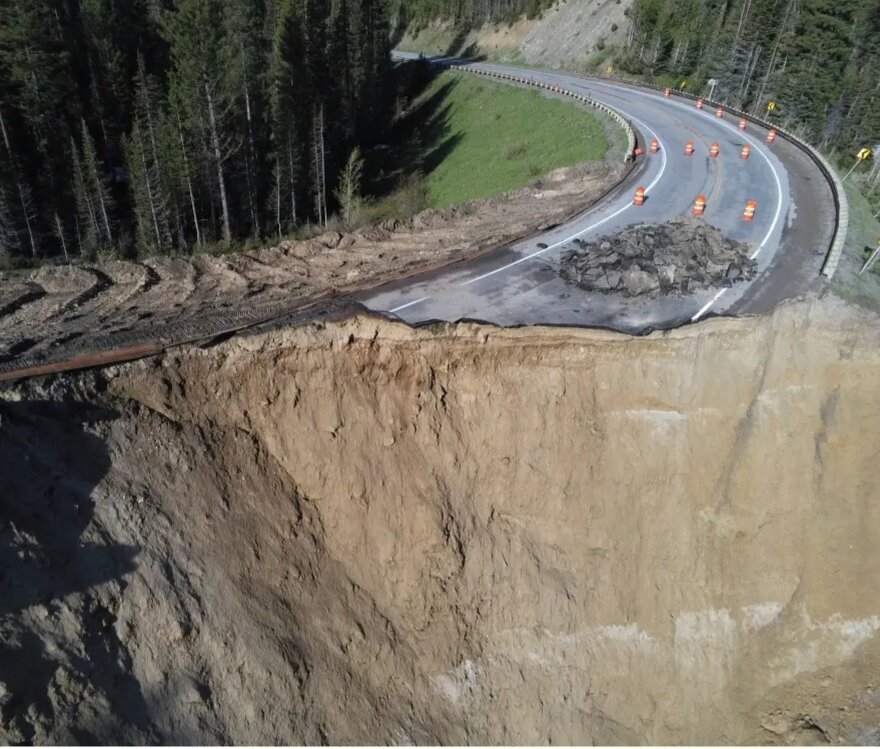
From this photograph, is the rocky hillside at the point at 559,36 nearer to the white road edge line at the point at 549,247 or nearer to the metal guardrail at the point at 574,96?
the metal guardrail at the point at 574,96

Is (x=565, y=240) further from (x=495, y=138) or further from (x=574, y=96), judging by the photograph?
(x=574, y=96)

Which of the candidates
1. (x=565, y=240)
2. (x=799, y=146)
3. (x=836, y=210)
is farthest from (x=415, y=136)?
(x=836, y=210)

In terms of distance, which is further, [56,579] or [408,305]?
[408,305]

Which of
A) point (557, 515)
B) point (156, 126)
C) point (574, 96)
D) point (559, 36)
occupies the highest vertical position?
point (559, 36)

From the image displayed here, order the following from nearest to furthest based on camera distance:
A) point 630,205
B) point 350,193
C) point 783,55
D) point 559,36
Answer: point 630,205 → point 350,193 → point 783,55 → point 559,36

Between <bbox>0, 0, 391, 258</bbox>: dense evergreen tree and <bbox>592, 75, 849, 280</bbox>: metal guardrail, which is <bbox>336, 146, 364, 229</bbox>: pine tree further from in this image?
<bbox>592, 75, 849, 280</bbox>: metal guardrail

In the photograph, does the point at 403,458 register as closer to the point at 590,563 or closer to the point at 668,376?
the point at 590,563

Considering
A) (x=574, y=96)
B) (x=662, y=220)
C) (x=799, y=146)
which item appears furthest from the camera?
(x=574, y=96)
